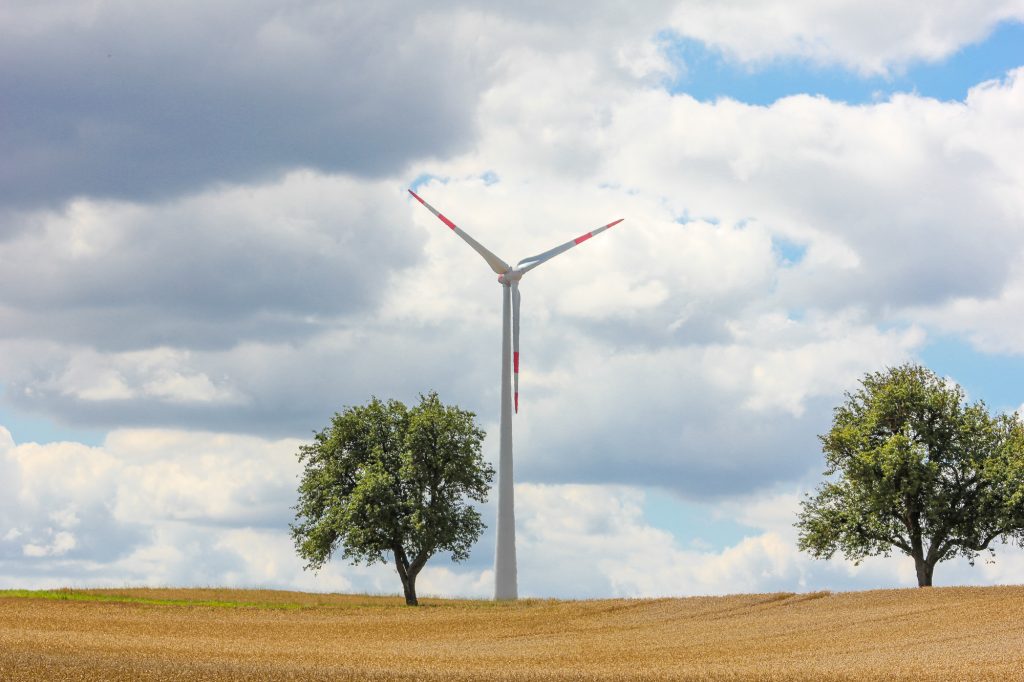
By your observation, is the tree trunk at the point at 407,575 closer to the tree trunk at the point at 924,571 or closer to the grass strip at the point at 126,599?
the grass strip at the point at 126,599

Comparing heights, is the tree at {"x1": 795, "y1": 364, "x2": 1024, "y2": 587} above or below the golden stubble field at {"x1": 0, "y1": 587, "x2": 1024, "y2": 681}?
above

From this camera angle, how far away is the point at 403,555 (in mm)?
67250

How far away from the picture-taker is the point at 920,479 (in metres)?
60.2

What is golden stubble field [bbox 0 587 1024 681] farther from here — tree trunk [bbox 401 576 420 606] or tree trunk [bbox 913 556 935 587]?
tree trunk [bbox 913 556 935 587]

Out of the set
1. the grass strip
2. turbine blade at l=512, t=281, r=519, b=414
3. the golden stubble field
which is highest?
turbine blade at l=512, t=281, r=519, b=414

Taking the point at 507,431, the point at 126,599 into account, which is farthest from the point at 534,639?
the point at 126,599

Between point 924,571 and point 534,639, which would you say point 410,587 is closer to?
point 534,639

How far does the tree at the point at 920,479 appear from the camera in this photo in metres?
60.1

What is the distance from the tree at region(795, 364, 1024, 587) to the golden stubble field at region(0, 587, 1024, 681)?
32.0ft

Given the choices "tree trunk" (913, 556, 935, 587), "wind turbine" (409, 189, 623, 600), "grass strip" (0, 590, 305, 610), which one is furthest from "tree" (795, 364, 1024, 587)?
"grass strip" (0, 590, 305, 610)

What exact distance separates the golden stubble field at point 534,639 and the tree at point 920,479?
976 centimetres

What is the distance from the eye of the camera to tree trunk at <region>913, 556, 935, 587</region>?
201 feet

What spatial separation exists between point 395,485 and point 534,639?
24.1 meters

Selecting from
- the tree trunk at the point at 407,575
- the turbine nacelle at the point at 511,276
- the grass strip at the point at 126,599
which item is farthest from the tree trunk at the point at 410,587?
the turbine nacelle at the point at 511,276
